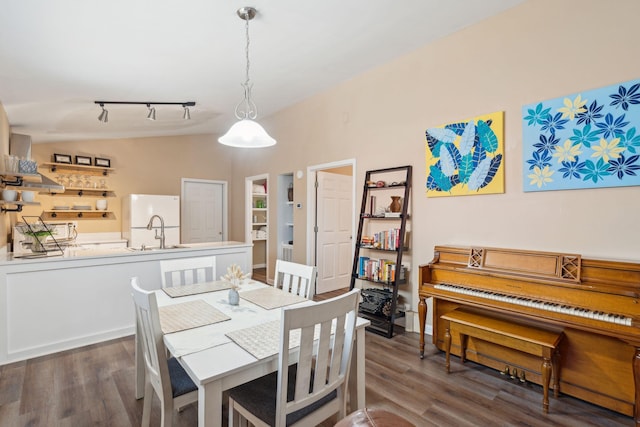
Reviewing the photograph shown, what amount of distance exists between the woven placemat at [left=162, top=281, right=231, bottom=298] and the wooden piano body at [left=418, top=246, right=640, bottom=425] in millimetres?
1755

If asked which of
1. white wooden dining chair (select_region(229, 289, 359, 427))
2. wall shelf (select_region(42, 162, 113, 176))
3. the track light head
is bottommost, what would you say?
white wooden dining chair (select_region(229, 289, 359, 427))

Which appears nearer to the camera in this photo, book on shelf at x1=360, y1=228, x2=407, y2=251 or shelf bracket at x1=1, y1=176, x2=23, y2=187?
shelf bracket at x1=1, y1=176, x2=23, y2=187

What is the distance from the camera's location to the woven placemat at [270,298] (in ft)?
6.50

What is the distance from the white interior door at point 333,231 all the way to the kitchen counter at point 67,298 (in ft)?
7.38

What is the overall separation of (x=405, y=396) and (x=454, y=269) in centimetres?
112

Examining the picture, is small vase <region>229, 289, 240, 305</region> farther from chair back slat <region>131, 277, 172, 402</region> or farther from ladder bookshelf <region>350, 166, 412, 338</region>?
ladder bookshelf <region>350, 166, 412, 338</region>

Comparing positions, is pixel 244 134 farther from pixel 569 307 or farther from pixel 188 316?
pixel 569 307

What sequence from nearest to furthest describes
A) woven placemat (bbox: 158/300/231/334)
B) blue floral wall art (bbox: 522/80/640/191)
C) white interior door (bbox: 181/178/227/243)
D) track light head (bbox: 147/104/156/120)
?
woven placemat (bbox: 158/300/231/334) → blue floral wall art (bbox: 522/80/640/191) → track light head (bbox: 147/104/156/120) → white interior door (bbox: 181/178/227/243)

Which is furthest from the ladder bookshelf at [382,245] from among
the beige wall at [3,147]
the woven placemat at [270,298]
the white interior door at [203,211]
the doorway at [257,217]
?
the beige wall at [3,147]

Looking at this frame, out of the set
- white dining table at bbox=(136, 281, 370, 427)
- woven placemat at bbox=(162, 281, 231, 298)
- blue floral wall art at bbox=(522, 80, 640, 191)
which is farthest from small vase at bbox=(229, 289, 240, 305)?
blue floral wall art at bbox=(522, 80, 640, 191)

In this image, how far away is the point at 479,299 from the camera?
8.04ft

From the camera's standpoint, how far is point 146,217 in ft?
17.0

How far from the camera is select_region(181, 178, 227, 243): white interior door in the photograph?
6.31 metres

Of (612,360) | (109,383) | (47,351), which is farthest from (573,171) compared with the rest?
(47,351)
